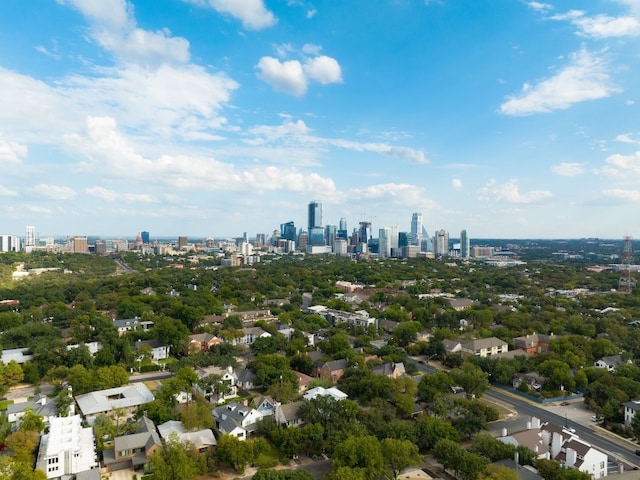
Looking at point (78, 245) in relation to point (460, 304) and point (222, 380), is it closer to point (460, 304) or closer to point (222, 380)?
point (460, 304)

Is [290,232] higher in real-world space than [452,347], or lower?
higher

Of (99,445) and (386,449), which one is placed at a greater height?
(386,449)

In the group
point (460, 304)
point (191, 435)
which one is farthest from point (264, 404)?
point (460, 304)

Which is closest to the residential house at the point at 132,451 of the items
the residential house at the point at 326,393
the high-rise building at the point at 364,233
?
the residential house at the point at 326,393

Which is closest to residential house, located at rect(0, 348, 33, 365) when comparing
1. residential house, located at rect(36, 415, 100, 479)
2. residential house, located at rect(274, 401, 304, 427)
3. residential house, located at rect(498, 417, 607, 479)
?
residential house, located at rect(36, 415, 100, 479)

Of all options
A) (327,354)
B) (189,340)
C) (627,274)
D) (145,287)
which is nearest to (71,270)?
(145,287)

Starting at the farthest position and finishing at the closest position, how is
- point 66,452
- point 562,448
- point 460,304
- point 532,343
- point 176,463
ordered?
point 460,304 < point 532,343 < point 562,448 < point 66,452 < point 176,463

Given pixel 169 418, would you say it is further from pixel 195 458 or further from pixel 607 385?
pixel 607 385

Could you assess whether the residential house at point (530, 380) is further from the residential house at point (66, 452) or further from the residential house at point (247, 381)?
the residential house at point (66, 452)
